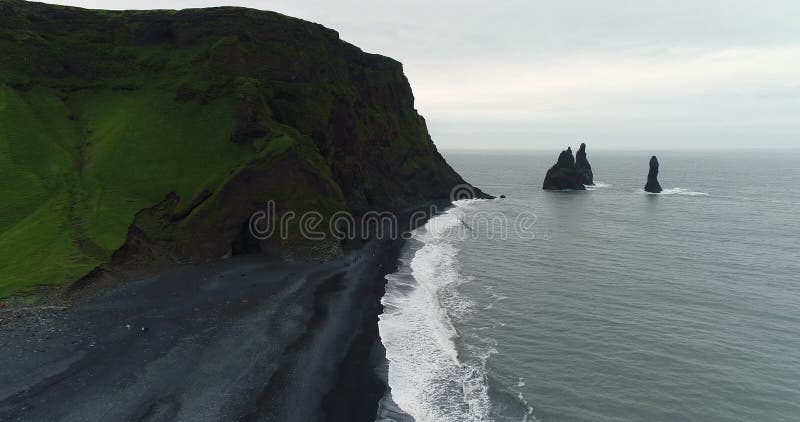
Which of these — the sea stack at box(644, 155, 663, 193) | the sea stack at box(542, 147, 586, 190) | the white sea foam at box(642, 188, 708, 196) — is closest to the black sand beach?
the sea stack at box(542, 147, 586, 190)

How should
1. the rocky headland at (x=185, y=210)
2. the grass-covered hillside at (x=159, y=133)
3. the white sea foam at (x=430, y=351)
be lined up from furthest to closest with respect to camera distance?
the grass-covered hillside at (x=159, y=133)
the rocky headland at (x=185, y=210)
the white sea foam at (x=430, y=351)

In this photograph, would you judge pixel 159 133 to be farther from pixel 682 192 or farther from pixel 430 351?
pixel 682 192

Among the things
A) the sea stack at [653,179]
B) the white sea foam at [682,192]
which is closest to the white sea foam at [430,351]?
the sea stack at [653,179]

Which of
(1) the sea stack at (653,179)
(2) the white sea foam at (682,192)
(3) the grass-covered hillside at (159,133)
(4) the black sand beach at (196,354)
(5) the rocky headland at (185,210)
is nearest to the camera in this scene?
(4) the black sand beach at (196,354)

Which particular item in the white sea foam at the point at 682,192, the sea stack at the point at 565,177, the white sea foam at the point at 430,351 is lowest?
the white sea foam at the point at 430,351

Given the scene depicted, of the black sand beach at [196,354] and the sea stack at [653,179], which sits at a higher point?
the sea stack at [653,179]

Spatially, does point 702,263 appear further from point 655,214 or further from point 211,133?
point 211,133

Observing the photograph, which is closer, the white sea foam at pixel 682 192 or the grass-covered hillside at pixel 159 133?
the grass-covered hillside at pixel 159 133

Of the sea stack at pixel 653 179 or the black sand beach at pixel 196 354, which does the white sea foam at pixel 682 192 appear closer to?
the sea stack at pixel 653 179
